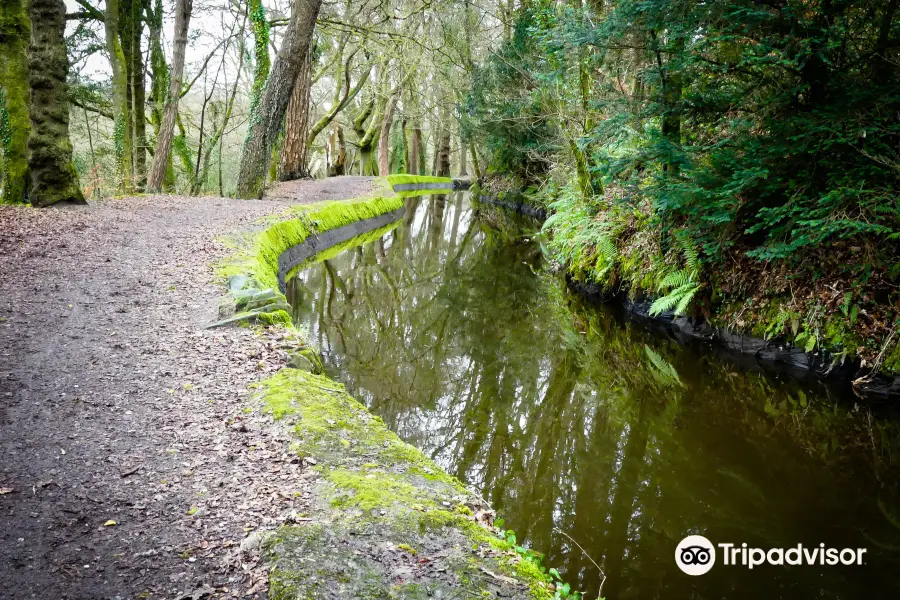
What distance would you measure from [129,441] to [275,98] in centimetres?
1071

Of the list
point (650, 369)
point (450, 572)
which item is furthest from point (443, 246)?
point (450, 572)

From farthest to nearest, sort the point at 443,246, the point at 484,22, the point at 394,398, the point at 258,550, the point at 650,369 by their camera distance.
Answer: the point at 484,22 < the point at 443,246 < the point at 650,369 < the point at 394,398 < the point at 258,550

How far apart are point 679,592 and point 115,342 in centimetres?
464

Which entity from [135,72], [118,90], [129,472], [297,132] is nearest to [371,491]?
[129,472]

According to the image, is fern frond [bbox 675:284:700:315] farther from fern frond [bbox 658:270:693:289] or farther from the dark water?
the dark water

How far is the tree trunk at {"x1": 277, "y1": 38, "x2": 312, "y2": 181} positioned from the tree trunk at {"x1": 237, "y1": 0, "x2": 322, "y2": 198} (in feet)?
19.0

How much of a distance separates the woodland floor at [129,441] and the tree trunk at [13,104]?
4.22 m

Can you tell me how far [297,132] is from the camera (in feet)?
63.1

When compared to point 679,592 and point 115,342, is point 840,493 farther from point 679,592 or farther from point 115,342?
point 115,342

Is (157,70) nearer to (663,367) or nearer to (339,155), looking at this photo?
(339,155)

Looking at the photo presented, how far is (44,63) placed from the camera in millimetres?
8797

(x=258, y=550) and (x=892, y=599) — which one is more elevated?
(x=258, y=550)

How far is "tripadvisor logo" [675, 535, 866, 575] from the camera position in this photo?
11.9 ft

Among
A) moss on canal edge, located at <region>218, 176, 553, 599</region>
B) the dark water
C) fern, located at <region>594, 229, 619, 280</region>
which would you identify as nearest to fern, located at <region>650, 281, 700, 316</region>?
the dark water
